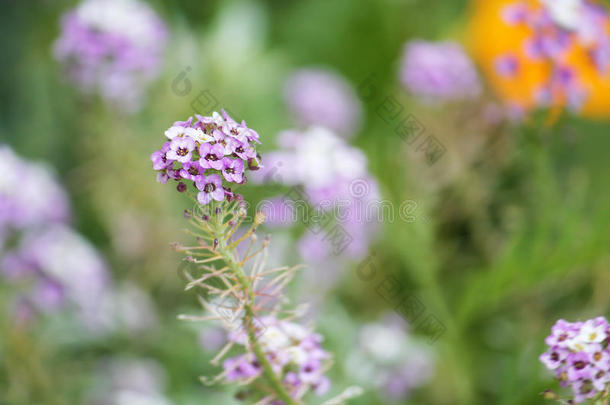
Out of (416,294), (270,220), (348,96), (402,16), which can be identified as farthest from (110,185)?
(402,16)

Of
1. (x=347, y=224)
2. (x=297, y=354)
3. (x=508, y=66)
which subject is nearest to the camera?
(x=297, y=354)

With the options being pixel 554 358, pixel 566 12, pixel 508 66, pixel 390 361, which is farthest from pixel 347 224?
pixel 554 358

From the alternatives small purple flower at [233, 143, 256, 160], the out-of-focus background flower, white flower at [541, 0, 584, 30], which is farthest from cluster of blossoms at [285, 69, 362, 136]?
small purple flower at [233, 143, 256, 160]

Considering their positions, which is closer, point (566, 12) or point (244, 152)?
point (244, 152)

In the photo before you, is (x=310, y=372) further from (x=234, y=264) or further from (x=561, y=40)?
(x=561, y=40)

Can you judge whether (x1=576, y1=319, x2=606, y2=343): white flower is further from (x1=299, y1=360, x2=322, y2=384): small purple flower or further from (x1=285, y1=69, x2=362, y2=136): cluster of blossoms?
(x1=285, y1=69, x2=362, y2=136): cluster of blossoms

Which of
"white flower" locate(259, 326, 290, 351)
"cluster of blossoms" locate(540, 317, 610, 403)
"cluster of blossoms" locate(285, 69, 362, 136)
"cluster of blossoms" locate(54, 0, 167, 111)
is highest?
"cluster of blossoms" locate(285, 69, 362, 136)

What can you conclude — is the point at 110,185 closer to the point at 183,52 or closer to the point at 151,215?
the point at 151,215
